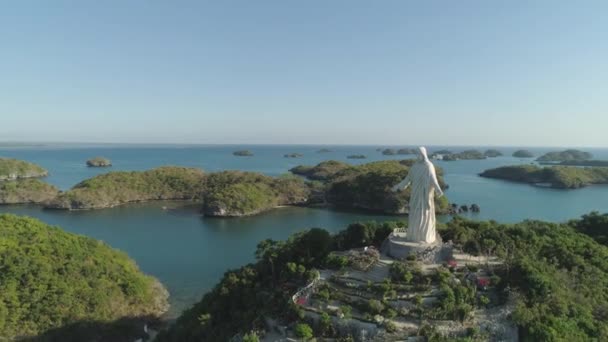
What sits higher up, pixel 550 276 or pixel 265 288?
pixel 550 276

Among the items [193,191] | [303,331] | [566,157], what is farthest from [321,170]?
[566,157]

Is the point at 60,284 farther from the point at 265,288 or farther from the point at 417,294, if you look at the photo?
the point at 417,294

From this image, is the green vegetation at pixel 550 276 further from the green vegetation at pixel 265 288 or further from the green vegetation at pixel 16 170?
the green vegetation at pixel 16 170

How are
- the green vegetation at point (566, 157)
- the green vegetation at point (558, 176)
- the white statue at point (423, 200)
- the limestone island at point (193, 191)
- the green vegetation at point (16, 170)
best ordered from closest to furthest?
the white statue at point (423, 200)
the limestone island at point (193, 191)
the green vegetation at point (558, 176)
the green vegetation at point (16, 170)
the green vegetation at point (566, 157)

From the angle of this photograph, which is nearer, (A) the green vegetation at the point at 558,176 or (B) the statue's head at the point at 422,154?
(B) the statue's head at the point at 422,154

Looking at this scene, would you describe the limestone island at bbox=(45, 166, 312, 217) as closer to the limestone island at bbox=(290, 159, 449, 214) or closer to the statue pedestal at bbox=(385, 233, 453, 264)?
the limestone island at bbox=(290, 159, 449, 214)

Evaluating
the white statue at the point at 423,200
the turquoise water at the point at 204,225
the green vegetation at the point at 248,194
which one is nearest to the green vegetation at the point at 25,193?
the turquoise water at the point at 204,225

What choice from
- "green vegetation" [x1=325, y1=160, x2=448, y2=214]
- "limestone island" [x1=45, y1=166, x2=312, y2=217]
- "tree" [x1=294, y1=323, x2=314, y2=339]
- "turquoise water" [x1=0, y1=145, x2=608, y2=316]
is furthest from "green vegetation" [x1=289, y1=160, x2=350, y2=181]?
"tree" [x1=294, y1=323, x2=314, y2=339]
